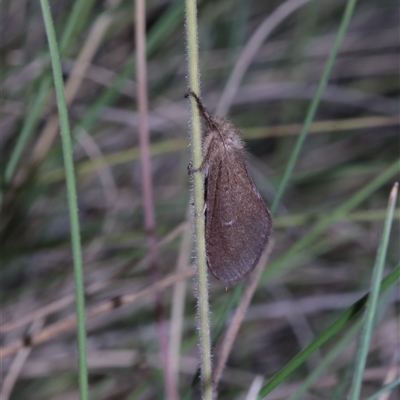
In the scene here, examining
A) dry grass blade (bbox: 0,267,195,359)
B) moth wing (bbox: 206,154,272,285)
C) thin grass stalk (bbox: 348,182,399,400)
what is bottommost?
thin grass stalk (bbox: 348,182,399,400)

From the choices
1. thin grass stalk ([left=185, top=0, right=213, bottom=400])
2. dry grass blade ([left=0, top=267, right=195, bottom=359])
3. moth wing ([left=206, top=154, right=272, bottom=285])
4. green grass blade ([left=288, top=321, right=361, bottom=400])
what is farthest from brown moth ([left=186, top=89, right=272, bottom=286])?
dry grass blade ([left=0, top=267, right=195, bottom=359])

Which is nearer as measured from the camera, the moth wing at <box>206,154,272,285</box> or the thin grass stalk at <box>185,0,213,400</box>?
the thin grass stalk at <box>185,0,213,400</box>

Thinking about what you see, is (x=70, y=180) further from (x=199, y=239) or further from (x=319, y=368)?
(x=319, y=368)

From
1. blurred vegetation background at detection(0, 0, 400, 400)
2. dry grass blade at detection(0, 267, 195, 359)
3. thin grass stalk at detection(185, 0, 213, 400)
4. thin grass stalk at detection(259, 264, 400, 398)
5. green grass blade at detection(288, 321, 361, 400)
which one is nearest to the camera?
thin grass stalk at detection(185, 0, 213, 400)

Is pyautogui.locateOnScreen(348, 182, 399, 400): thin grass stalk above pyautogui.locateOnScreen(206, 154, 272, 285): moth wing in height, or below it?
below

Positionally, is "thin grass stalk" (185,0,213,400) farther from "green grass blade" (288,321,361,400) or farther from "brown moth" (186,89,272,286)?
"green grass blade" (288,321,361,400)

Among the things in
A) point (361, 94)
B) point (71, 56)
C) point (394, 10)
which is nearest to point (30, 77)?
point (71, 56)

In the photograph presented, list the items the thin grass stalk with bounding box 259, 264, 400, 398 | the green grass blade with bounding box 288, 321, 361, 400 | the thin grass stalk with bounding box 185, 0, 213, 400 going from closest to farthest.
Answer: the thin grass stalk with bounding box 185, 0, 213, 400 → the thin grass stalk with bounding box 259, 264, 400, 398 → the green grass blade with bounding box 288, 321, 361, 400

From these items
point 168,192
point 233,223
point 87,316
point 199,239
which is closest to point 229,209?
point 233,223
